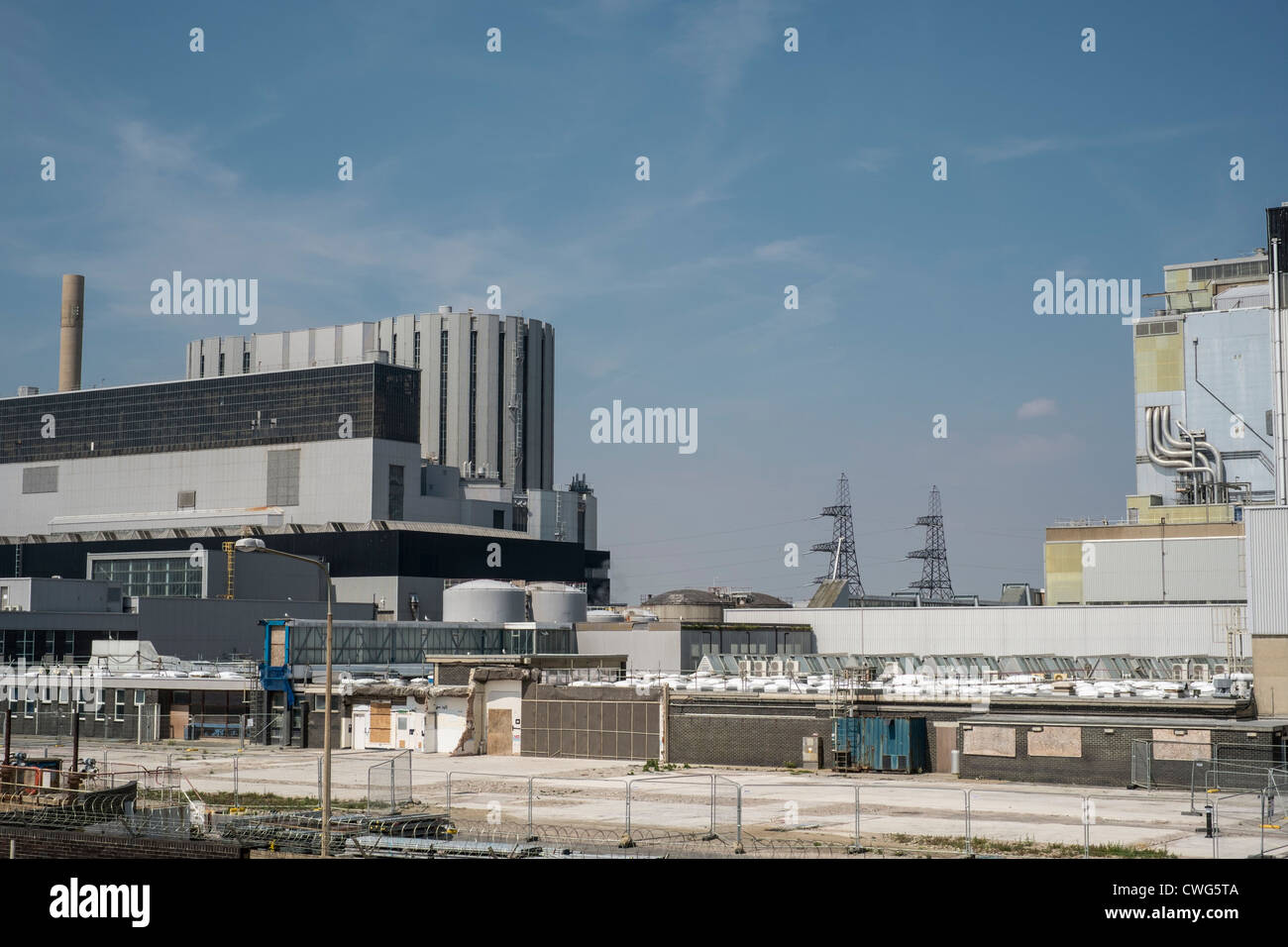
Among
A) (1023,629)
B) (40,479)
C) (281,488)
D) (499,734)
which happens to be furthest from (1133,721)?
(40,479)

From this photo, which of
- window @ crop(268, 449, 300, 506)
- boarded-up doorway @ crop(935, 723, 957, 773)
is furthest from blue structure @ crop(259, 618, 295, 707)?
window @ crop(268, 449, 300, 506)

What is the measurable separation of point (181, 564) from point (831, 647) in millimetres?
67981

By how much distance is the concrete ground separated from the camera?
3362cm

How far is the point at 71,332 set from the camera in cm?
15800

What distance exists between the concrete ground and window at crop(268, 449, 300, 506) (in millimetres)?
92419

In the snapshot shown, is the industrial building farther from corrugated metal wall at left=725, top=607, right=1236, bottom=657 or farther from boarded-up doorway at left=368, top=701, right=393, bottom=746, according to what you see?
boarded-up doorway at left=368, top=701, right=393, bottom=746

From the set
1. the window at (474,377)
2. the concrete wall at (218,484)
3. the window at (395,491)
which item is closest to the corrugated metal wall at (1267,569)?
the concrete wall at (218,484)

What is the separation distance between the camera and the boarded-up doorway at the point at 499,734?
6003 centimetres

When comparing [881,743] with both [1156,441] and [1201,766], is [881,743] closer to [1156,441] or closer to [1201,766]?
[1201,766]

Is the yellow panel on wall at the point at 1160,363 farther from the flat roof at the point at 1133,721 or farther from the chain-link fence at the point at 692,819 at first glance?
the chain-link fence at the point at 692,819

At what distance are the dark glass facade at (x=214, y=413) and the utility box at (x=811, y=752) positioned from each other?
325 ft
